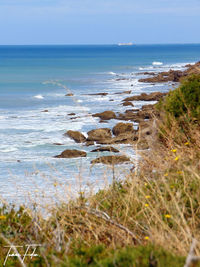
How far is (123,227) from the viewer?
384 centimetres

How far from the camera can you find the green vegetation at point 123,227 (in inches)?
128

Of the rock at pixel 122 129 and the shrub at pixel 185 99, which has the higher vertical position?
the shrub at pixel 185 99

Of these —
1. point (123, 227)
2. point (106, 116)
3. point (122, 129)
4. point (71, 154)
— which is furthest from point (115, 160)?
point (106, 116)

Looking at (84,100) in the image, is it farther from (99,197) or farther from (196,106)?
(99,197)

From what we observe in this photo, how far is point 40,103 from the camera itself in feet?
113

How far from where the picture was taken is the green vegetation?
3.24m

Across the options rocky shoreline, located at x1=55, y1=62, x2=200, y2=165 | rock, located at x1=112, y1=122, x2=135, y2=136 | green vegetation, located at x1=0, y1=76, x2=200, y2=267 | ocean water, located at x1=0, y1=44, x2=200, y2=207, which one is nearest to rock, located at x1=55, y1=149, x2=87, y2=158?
rocky shoreline, located at x1=55, y1=62, x2=200, y2=165

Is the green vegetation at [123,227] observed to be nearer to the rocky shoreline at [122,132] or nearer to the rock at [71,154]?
the rocky shoreline at [122,132]

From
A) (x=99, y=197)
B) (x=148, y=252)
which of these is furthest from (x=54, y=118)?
(x=148, y=252)

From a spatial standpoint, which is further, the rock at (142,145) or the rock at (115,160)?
the rock at (142,145)

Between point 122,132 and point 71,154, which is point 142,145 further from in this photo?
point 122,132

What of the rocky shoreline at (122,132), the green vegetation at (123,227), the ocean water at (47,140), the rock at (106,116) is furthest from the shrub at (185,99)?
the rock at (106,116)

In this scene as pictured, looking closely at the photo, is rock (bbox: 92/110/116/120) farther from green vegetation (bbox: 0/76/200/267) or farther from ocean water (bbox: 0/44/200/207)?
green vegetation (bbox: 0/76/200/267)

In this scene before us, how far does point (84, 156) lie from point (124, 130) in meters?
4.83
